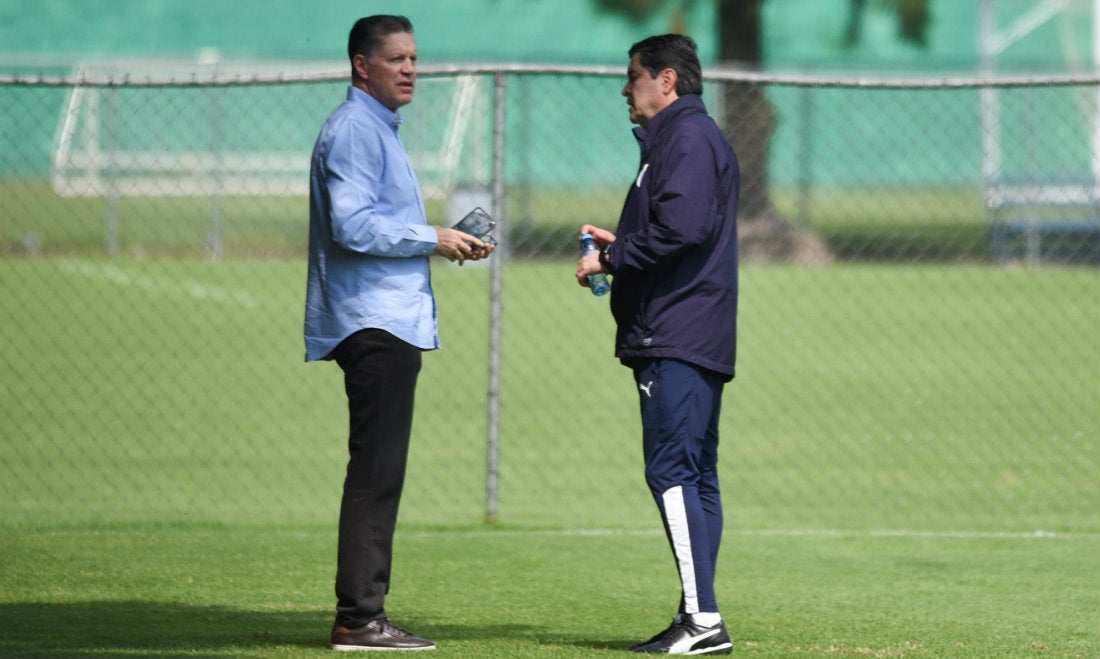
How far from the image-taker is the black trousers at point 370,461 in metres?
4.98

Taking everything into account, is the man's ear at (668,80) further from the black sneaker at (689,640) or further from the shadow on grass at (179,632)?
the shadow on grass at (179,632)

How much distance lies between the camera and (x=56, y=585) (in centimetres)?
621

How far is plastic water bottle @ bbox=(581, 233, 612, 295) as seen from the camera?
208 inches

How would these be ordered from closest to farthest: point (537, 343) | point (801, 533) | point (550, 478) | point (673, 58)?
point (673, 58) < point (801, 533) < point (550, 478) < point (537, 343)

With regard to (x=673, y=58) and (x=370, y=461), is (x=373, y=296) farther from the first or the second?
(x=673, y=58)

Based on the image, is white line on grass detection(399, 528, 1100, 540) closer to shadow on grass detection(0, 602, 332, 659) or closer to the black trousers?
shadow on grass detection(0, 602, 332, 659)

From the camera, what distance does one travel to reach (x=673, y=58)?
16.7ft

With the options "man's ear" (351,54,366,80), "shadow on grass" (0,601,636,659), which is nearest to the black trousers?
"shadow on grass" (0,601,636,659)

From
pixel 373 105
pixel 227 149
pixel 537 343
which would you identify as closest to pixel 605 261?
pixel 373 105

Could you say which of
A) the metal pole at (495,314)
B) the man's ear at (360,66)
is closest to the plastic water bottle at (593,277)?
the man's ear at (360,66)

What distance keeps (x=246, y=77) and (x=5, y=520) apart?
98.7 inches

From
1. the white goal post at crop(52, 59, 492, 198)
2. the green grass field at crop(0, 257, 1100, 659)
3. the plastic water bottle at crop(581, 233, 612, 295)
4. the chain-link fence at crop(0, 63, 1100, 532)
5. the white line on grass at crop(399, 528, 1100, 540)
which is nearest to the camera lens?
the plastic water bottle at crop(581, 233, 612, 295)

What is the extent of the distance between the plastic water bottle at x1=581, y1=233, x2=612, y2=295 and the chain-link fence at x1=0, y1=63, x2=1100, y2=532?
7.39 feet

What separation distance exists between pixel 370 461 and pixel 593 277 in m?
0.97
